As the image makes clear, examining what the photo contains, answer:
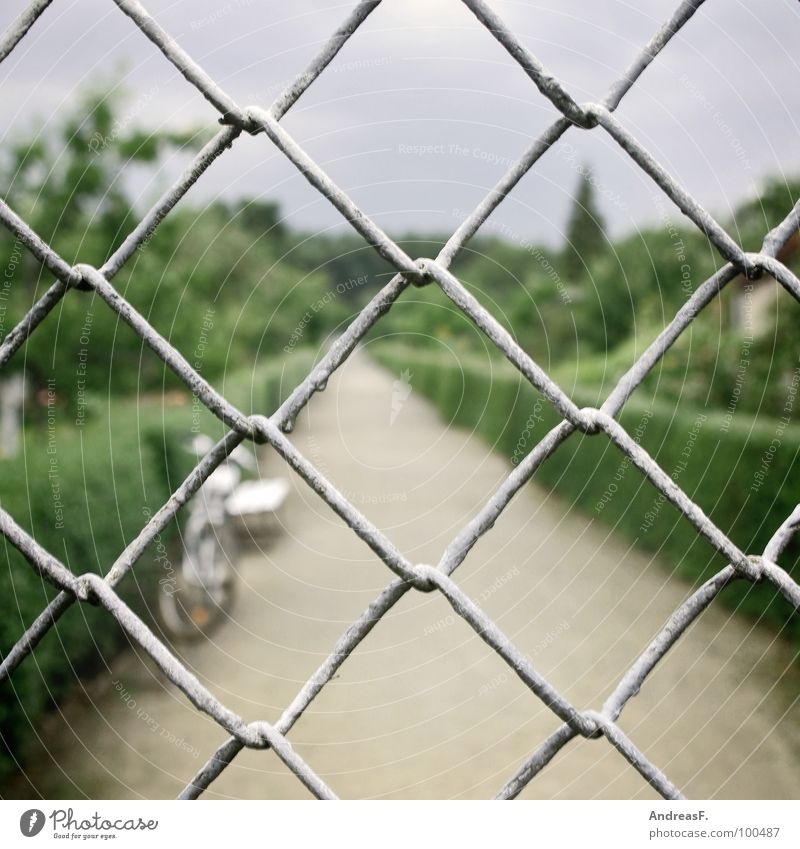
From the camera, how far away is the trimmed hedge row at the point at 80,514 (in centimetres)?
162

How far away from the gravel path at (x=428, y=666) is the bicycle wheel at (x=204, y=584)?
147mm

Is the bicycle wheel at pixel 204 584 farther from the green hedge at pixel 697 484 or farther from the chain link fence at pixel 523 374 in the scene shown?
the chain link fence at pixel 523 374

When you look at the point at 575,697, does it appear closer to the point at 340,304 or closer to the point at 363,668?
the point at 363,668

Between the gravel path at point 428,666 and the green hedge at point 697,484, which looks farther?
the green hedge at point 697,484

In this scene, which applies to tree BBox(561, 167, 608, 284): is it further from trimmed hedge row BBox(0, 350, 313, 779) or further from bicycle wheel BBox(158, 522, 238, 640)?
bicycle wheel BBox(158, 522, 238, 640)

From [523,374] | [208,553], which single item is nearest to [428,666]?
[208,553]

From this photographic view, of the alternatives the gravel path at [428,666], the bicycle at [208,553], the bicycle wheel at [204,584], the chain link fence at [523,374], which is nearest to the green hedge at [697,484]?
the gravel path at [428,666]

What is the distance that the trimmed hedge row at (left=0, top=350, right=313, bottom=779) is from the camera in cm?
162

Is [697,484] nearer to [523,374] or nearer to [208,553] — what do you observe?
[208,553]

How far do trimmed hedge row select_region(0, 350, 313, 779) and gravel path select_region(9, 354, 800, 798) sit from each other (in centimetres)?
13

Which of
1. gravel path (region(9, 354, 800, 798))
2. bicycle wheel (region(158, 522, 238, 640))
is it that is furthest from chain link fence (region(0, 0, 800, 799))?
bicycle wheel (region(158, 522, 238, 640))

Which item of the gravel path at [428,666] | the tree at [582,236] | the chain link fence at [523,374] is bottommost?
the gravel path at [428,666]

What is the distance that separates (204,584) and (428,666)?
770 millimetres

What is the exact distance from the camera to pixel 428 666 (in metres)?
2.39
